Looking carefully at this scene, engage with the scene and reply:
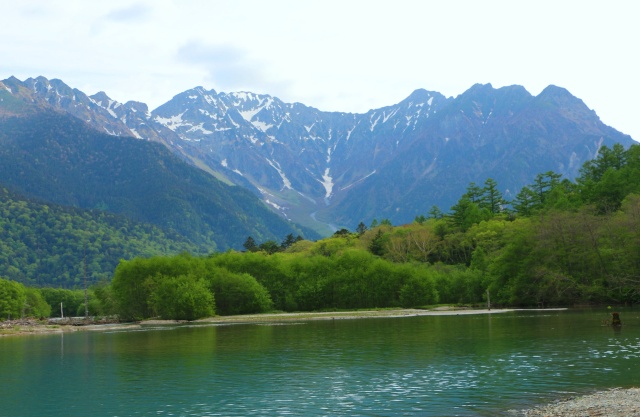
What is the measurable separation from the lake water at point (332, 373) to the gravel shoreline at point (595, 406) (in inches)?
64.4

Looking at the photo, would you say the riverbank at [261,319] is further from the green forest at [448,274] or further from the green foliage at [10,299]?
the green foliage at [10,299]

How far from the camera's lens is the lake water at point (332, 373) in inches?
1465

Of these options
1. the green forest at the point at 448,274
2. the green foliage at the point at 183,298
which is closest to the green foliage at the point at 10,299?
the green forest at the point at 448,274

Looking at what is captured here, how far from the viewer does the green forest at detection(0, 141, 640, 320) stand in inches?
4811

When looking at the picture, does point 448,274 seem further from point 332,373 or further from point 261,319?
point 332,373

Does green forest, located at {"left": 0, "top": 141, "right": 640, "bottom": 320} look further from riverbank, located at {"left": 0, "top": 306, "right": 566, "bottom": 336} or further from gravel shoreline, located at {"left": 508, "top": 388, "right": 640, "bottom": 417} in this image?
gravel shoreline, located at {"left": 508, "top": 388, "right": 640, "bottom": 417}

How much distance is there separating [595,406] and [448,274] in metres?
133

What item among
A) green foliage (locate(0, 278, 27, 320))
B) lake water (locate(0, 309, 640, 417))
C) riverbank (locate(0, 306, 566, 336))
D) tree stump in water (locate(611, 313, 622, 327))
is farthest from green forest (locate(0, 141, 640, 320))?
lake water (locate(0, 309, 640, 417))

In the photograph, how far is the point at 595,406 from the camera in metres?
31.5

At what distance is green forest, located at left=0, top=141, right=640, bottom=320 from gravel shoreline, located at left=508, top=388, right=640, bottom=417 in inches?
3409

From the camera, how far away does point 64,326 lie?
145625 mm

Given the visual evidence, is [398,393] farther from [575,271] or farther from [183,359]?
[575,271]

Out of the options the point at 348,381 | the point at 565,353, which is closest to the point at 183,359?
the point at 348,381

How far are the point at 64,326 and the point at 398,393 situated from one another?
12365 centimetres
